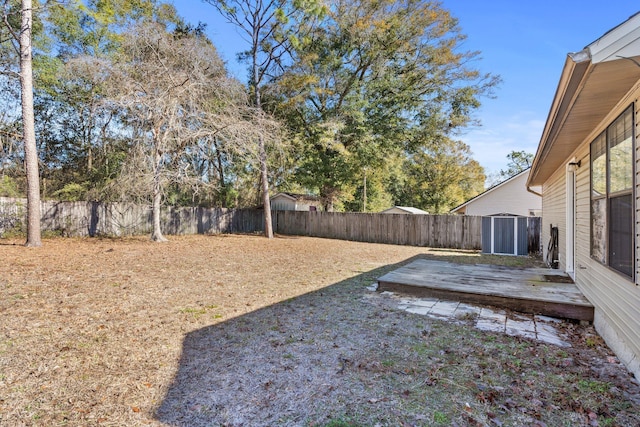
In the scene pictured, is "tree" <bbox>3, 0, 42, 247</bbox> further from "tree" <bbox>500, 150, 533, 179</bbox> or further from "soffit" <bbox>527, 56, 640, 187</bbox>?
"tree" <bbox>500, 150, 533, 179</bbox>

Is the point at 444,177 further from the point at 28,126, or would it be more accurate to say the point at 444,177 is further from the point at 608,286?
the point at 28,126

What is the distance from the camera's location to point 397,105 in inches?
645

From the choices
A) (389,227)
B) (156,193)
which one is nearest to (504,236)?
(389,227)

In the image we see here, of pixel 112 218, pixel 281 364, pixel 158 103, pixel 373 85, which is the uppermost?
pixel 373 85

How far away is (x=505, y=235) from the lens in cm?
1109

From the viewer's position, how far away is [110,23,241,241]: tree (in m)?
10.1

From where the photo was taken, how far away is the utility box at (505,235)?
1085cm

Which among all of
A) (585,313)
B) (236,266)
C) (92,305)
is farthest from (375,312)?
(236,266)

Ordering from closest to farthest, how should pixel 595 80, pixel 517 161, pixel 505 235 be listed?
pixel 595 80 → pixel 505 235 → pixel 517 161

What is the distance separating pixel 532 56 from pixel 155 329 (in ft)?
32.7

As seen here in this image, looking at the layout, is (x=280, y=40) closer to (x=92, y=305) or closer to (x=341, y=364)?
(x=92, y=305)

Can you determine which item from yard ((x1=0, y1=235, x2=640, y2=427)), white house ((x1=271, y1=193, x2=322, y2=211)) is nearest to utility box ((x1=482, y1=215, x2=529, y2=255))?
yard ((x1=0, y1=235, x2=640, y2=427))

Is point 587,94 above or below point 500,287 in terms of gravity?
above

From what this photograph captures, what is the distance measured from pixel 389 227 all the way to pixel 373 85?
7.14m
